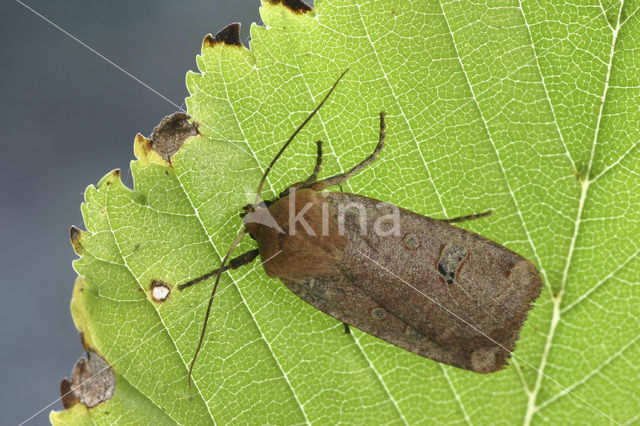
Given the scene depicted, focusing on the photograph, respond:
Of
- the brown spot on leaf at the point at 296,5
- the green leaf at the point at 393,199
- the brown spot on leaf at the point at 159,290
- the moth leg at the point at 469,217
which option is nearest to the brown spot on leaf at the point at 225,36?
the green leaf at the point at 393,199

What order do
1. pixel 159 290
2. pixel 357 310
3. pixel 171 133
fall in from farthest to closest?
pixel 357 310 → pixel 159 290 → pixel 171 133

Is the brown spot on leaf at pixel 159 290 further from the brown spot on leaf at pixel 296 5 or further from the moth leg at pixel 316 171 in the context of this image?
the brown spot on leaf at pixel 296 5

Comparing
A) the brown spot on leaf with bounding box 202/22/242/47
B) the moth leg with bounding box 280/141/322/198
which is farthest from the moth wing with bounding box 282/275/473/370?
the brown spot on leaf with bounding box 202/22/242/47

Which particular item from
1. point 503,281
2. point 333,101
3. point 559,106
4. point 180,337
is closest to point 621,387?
point 503,281

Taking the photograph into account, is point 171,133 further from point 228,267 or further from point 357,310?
point 357,310

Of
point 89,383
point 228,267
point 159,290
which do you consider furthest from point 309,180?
point 89,383

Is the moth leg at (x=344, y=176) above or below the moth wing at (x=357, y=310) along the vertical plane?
above
